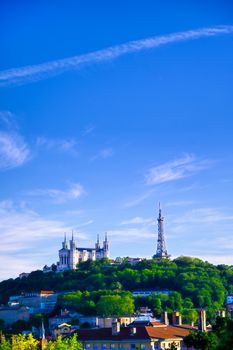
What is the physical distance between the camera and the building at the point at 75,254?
162875mm

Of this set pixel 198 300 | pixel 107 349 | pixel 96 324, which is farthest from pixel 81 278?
pixel 107 349

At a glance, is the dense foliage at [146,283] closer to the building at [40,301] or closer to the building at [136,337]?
the building at [40,301]

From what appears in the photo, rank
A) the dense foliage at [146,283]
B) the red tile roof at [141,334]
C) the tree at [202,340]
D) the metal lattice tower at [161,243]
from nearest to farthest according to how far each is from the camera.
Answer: the tree at [202,340] → the red tile roof at [141,334] → the dense foliage at [146,283] → the metal lattice tower at [161,243]

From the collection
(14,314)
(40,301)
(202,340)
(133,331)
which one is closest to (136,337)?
(133,331)

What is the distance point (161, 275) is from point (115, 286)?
27.2 feet

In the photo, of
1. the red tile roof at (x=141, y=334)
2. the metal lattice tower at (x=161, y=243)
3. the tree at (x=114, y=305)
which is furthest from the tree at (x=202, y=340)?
the metal lattice tower at (x=161, y=243)

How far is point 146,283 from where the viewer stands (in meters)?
126

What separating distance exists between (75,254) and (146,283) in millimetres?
41453

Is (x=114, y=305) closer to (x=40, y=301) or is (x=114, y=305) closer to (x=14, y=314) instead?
(x=14, y=314)

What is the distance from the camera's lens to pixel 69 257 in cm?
16400

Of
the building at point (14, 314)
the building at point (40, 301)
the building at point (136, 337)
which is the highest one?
the building at point (40, 301)

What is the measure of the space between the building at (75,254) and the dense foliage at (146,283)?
7.92 m

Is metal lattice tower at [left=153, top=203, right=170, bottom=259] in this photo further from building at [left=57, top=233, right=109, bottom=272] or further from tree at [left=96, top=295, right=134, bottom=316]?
tree at [left=96, top=295, right=134, bottom=316]

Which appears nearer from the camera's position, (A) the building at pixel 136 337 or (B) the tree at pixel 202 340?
(B) the tree at pixel 202 340
